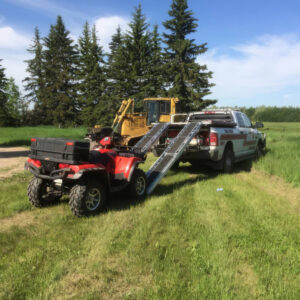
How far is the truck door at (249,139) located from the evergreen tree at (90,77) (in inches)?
1182

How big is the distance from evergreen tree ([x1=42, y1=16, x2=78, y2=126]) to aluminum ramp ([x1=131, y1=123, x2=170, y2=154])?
3806 cm

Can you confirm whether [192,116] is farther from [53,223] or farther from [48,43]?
[48,43]

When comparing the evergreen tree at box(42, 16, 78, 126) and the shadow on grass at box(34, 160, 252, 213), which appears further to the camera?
the evergreen tree at box(42, 16, 78, 126)

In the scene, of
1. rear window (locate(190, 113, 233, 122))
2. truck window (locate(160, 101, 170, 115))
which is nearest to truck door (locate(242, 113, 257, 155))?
rear window (locate(190, 113, 233, 122))

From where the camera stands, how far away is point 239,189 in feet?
22.3

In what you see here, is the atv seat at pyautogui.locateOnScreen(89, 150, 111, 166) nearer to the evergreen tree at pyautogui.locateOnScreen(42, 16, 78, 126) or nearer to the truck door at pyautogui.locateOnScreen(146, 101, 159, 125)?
the truck door at pyautogui.locateOnScreen(146, 101, 159, 125)

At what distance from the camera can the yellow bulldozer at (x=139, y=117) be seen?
50.0 ft

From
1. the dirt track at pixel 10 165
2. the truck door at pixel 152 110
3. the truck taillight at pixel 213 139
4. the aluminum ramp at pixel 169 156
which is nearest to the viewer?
the aluminum ramp at pixel 169 156

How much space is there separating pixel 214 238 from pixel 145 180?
2489 millimetres

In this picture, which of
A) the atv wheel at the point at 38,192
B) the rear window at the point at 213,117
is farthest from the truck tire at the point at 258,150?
the atv wheel at the point at 38,192

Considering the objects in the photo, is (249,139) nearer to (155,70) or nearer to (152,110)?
(152,110)

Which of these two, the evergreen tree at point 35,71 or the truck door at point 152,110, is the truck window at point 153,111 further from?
the evergreen tree at point 35,71

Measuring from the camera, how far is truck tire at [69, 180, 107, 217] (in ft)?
15.6

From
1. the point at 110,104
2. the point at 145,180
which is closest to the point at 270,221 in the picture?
the point at 145,180
